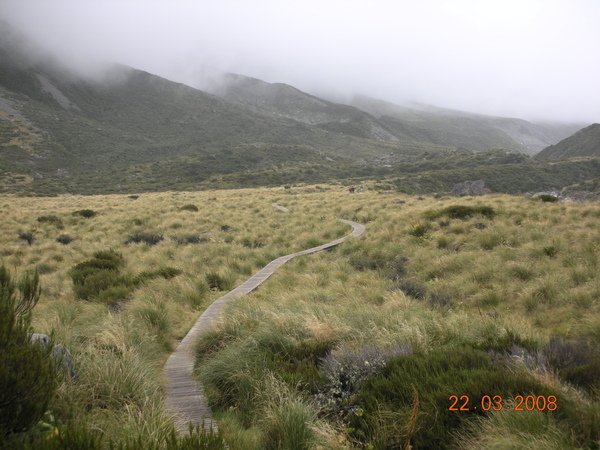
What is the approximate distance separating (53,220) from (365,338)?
92.5ft

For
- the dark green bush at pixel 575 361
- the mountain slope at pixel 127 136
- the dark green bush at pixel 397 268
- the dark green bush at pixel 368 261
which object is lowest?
the mountain slope at pixel 127 136

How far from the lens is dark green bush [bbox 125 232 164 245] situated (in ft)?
68.9

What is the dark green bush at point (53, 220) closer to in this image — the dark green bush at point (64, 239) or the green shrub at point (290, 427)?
the dark green bush at point (64, 239)

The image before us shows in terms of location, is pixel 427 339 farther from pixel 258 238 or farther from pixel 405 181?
pixel 405 181

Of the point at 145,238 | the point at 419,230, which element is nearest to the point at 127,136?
the point at 145,238

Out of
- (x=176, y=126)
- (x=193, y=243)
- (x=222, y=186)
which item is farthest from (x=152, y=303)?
(x=176, y=126)

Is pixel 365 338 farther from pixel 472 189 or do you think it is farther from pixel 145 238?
pixel 472 189

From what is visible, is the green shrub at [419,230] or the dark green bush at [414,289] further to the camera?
the green shrub at [419,230]

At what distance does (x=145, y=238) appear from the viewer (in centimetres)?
2164

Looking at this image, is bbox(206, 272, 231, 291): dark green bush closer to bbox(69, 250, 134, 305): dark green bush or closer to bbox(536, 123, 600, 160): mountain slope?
bbox(69, 250, 134, 305): dark green bush

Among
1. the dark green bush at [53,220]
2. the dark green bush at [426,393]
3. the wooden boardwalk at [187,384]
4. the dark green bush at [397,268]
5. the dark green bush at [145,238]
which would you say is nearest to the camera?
the dark green bush at [426,393]

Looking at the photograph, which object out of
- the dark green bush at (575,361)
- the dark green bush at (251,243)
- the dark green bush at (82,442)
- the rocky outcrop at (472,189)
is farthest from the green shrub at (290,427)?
the rocky outcrop at (472,189)

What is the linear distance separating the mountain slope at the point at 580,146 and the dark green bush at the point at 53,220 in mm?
123075

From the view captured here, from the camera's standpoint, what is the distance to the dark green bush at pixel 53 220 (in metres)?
27.3
